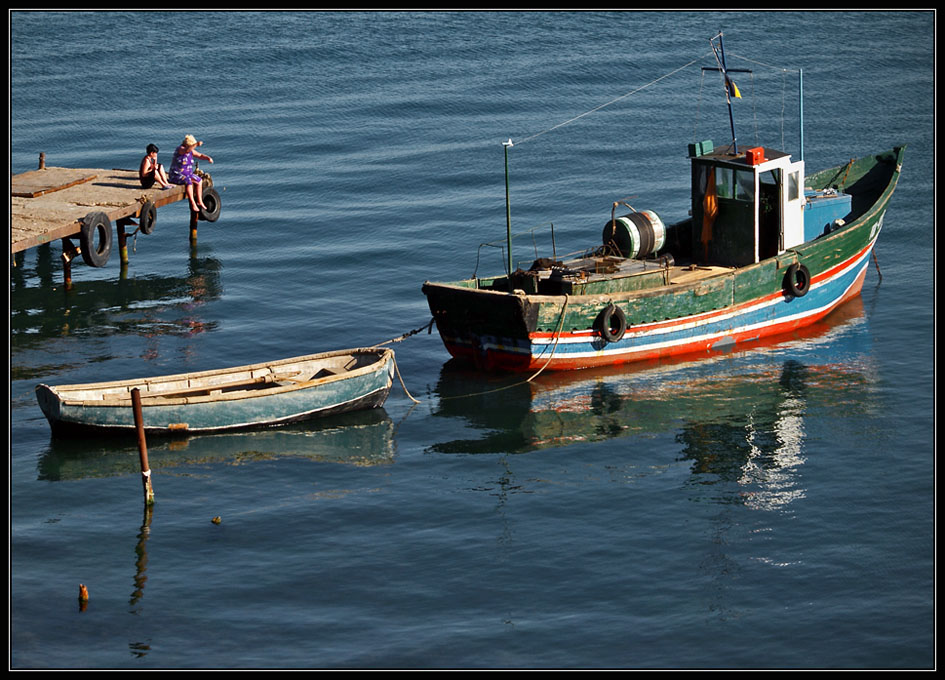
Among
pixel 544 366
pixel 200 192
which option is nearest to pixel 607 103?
pixel 200 192

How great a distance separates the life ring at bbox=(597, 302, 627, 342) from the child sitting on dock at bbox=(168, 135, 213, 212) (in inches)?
543

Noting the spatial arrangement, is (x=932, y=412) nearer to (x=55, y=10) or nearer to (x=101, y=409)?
(x=101, y=409)

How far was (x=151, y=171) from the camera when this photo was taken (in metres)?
35.0

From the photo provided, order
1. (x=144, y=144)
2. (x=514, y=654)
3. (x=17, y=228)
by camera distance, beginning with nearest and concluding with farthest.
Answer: (x=514, y=654) → (x=17, y=228) → (x=144, y=144)

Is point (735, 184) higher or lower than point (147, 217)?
higher

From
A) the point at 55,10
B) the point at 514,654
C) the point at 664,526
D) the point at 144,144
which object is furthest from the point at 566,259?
the point at 55,10

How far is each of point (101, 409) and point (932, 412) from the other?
15.1 metres

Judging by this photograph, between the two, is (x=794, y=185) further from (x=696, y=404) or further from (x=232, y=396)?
(x=232, y=396)

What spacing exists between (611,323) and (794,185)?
5.43m

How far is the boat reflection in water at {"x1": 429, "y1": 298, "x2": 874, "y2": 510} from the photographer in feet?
78.4

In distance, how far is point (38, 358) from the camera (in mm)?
28359

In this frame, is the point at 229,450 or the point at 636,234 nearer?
the point at 229,450

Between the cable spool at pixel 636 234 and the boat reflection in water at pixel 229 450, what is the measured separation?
21.8ft

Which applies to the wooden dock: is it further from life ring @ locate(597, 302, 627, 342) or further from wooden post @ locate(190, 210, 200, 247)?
life ring @ locate(597, 302, 627, 342)
